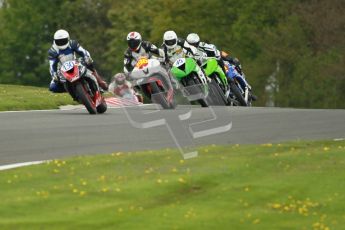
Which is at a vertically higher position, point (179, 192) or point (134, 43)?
point (179, 192)

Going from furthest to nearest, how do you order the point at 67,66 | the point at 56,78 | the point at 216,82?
the point at 216,82
the point at 56,78
the point at 67,66

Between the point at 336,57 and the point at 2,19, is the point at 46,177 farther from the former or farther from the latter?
the point at 2,19

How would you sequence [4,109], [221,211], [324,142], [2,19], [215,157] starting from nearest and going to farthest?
[221,211] < [215,157] < [324,142] < [4,109] < [2,19]

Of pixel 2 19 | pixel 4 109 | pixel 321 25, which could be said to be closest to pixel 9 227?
pixel 4 109

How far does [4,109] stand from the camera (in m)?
27.5

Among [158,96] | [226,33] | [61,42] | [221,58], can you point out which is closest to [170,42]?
[221,58]

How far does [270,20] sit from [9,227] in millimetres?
58675

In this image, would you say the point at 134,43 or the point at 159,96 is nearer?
the point at 159,96

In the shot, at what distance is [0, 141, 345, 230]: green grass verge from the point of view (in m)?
12.4

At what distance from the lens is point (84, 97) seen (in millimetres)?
24000

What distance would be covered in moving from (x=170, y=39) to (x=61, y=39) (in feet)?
16.7

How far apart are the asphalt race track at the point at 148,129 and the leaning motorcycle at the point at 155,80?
1.26ft

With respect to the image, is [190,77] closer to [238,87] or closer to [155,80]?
[155,80]

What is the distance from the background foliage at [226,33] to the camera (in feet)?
210
